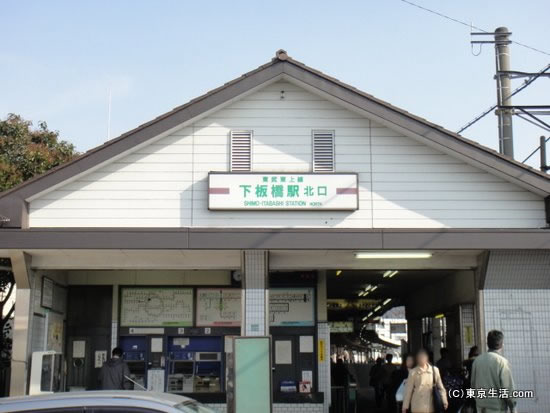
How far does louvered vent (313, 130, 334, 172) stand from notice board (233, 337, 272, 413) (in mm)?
3312

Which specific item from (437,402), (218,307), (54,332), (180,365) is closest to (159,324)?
(180,365)

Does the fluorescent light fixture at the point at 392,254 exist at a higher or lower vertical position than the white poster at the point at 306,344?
higher

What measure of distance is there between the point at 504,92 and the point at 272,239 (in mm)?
9409

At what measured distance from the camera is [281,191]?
13273 millimetres

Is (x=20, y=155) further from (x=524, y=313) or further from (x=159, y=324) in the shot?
(x=524, y=313)

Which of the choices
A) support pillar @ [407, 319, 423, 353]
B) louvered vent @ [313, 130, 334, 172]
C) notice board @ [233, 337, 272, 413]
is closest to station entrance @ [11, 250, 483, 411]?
louvered vent @ [313, 130, 334, 172]

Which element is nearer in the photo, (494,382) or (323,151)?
(494,382)

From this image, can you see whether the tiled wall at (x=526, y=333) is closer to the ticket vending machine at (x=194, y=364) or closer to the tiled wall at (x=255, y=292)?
the tiled wall at (x=255, y=292)

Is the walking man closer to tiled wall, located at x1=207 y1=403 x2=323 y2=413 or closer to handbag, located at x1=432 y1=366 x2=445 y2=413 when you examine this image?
handbag, located at x1=432 y1=366 x2=445 y2=413

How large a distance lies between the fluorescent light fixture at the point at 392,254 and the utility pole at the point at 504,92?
566 centimetres

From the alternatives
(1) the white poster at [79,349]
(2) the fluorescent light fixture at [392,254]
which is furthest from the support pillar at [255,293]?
(1) the white poster at [79,349]

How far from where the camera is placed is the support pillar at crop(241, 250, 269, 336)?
13203 mm

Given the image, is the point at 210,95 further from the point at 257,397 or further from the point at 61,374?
the point at 61,374

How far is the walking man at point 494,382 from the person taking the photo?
29.2 feet
